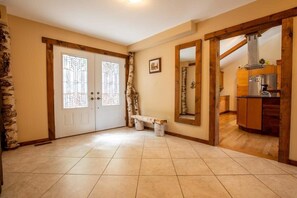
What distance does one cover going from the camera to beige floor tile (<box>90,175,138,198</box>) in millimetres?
1504

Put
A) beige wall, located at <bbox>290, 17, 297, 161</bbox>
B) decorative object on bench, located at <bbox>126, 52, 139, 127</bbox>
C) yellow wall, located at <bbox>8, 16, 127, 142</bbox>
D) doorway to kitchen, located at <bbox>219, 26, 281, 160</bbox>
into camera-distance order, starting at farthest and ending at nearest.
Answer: decorative object on bench, located at <bbox>126, 52, 139, 127</bbox>
doorway to kitchen, located at <bbox>219, 26, 281, 160</bbox>
yellow wall, located at <bbox>8, 16, 127, 142</bbox>
beige wall, located at <bbox>290, 17, 297, 161</bbox>

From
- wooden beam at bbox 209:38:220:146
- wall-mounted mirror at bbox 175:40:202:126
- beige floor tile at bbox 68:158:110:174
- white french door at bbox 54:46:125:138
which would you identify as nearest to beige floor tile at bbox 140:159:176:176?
beige floor tile at bbox 68:158:110:174

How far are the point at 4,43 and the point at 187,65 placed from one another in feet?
11.6

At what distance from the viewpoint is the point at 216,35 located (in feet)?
9.31

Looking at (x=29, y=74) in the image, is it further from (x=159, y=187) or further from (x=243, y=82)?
(x=243, y=82)

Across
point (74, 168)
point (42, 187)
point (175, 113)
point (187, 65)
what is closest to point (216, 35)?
point (187, 65)

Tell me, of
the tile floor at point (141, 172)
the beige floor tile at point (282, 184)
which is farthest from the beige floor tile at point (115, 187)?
the beige floor tile at point (282, 184)

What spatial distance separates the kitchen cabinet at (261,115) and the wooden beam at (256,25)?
2089 millimetres

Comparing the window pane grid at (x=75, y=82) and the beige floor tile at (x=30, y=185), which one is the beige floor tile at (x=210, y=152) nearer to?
the beige floor tile at (x=30, y=185)

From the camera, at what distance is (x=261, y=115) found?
3.79 meters

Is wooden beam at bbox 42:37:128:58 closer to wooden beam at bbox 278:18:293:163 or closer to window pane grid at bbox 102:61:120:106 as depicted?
window pane grid at bbox 102:61:120:106

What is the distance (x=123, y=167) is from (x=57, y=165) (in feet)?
3.13

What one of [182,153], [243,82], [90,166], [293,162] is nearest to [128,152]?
[90,166]

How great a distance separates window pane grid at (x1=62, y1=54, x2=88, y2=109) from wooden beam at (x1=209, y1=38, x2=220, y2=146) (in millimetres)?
2957
